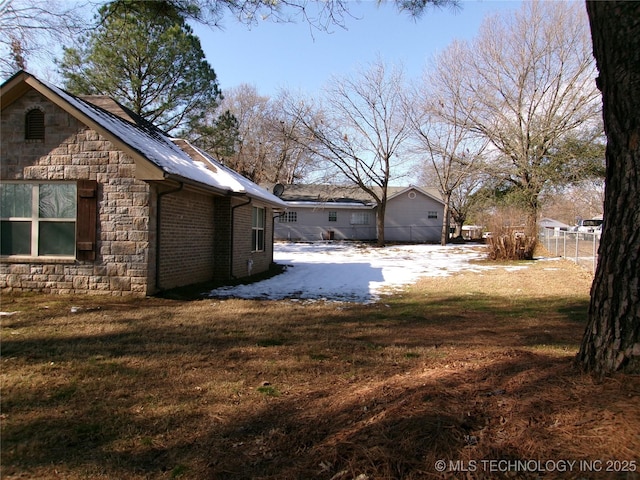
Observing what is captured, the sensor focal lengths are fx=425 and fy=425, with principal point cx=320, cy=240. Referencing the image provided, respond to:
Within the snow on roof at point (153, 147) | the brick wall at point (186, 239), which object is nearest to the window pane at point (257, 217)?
the snow on roof at point (153, 147)

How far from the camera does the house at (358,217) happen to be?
34.3 meters

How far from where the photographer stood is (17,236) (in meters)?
9.01

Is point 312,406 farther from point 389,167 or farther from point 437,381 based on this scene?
point 389,167

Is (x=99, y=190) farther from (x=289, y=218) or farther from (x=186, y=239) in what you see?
(x=289, y=218)

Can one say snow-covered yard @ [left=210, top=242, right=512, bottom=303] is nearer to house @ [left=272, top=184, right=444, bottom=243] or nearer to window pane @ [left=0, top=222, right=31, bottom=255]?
window pane @ [left=0, top=222, right=31, bottom=255]

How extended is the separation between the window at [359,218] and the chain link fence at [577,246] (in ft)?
46.5

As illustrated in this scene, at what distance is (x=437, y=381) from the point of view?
3371 millimetres

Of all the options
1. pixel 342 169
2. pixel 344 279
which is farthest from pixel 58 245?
pixel 342 169

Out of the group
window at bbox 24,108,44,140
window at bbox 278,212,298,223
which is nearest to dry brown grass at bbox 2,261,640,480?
window at bbox 24,108,44,140

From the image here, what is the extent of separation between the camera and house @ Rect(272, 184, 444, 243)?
113 feet

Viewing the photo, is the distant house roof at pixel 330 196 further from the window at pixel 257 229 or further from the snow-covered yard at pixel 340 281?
the window at pixel 257 229

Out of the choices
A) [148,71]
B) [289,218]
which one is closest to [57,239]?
[148,71]

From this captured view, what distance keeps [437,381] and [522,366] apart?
745mm

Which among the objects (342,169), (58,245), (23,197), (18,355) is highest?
(342,169)
